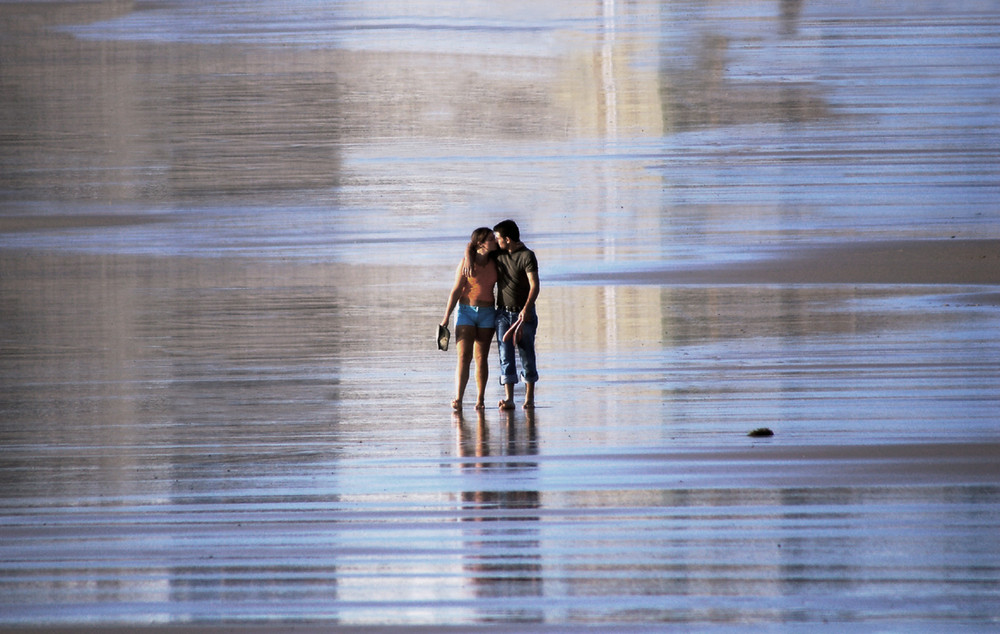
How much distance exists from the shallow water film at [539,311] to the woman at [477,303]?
35 cm

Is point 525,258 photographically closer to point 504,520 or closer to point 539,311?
point 539,311

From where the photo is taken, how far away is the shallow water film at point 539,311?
561 centimetres

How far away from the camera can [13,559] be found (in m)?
5.92

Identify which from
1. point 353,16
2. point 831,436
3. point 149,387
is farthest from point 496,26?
point 831,436

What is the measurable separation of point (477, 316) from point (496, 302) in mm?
161

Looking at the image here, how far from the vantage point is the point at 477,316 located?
959 centimetres

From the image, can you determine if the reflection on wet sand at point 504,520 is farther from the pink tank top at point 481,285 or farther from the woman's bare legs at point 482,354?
the pink tank top at point 481,285

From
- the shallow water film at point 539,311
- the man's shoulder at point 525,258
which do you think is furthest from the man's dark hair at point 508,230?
the shallow water film at point 539,311

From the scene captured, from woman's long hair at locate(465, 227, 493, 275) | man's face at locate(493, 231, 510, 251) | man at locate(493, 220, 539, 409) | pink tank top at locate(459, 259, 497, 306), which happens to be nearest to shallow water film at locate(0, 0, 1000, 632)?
man at locate(493, 220, 539, 409)

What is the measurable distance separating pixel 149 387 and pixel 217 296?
133 inches

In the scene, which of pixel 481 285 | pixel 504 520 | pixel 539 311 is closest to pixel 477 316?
pixel 481 285

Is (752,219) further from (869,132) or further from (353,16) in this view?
(353,16)

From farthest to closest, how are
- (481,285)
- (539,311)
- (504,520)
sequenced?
(539,311)
(481,285)
(504,520)

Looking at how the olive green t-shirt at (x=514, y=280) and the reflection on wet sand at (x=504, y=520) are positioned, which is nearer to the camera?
the reflection on wet sand at (x=504, y=520)
